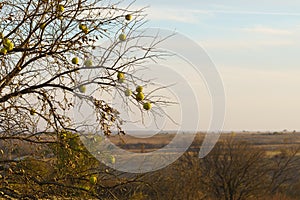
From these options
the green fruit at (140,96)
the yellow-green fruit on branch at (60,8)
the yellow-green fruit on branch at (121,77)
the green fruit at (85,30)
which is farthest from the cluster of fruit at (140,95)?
the yellow-green fruit on branch at (60,8)

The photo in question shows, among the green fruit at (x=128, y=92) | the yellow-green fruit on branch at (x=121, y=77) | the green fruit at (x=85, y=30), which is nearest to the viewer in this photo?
the green fruit at (x=128, y=92)

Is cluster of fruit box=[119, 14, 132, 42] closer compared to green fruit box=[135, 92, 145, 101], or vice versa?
green fruit box=[135, 92, 145, 101]

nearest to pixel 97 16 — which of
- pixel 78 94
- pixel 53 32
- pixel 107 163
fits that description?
pixel 53 32

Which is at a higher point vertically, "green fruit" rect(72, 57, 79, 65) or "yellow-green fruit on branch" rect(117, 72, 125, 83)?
"green fruit" rect(72, 57, 79, 65)

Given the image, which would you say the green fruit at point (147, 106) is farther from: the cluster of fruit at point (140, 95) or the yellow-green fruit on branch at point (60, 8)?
the yellow-green fruit on branch at point (60, 8)

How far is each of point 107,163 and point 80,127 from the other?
1619 mm

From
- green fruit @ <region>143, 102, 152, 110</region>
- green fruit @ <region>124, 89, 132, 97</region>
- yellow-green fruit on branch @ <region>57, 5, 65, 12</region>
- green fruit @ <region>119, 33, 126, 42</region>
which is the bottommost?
green fruit @ <region>143, 102, 152, 110</region>

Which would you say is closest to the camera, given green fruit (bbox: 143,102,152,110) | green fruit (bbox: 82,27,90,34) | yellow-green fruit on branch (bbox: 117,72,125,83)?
green fruit (bbox: 143,102,152,110)

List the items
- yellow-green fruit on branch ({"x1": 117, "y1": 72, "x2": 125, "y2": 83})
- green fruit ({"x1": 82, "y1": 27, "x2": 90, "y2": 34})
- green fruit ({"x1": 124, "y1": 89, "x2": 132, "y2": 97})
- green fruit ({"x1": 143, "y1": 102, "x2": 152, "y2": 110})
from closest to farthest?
green fruit ({"x1": 143, "y1": 102, "x2": 152, "y2": 110}) < green fruit ({"x1": 124, "y1": 89, "x2": 132, "y2": 97}) < yellow-green fruit on branch ({"x1": 117, "y1": 72, "x2": 125, "y2": 83}) < green fruit ({"x1": 82, "y1": 27, "x2": 90, "y2": 34})

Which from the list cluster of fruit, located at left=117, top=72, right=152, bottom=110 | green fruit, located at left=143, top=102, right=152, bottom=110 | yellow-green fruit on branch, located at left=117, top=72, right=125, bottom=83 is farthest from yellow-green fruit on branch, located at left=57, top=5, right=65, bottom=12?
green fruit, located at left=143, top=102, right=152, bottom=110

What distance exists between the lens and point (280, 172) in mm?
30250

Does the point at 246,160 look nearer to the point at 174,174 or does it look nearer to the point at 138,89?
the point at 174,174

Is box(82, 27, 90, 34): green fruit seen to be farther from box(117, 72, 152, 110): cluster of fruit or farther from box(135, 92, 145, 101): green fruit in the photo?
box(135, 92, 145, 101): green fruit

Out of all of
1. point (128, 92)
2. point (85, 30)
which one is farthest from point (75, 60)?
point (128, 92)
